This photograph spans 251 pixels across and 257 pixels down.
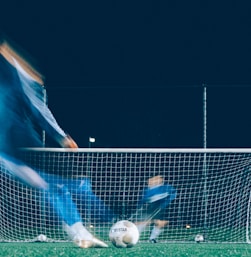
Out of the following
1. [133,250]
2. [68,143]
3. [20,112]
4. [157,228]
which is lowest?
[133,250]

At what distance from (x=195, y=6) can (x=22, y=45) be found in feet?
6.31

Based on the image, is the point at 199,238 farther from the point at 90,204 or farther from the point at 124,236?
the point at 124,236

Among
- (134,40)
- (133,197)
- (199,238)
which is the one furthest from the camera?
(134,40)

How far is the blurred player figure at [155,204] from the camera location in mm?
11492

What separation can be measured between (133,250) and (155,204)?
163cm

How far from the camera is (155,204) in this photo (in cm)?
1154

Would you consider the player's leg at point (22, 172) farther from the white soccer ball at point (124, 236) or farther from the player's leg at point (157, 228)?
the white soccer ball at point (124, 236)

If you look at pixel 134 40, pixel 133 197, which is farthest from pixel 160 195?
pixel 134 40

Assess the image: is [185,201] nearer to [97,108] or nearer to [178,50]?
[97,108]

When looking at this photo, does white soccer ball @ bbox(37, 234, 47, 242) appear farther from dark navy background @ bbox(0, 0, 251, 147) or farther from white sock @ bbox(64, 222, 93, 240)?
dark navy background @ bbox(0, 0, 251, 147)

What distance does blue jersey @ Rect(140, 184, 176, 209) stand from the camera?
11594 millimetres

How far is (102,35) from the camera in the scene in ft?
45.1

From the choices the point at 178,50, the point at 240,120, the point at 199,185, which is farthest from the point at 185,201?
the point at 178,50

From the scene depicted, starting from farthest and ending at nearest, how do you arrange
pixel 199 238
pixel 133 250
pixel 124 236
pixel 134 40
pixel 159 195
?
1. pixel 134 40
2. pixel 159 195
3. pixel 199 238
4. pixel 124 236
5. pixel 133 250
